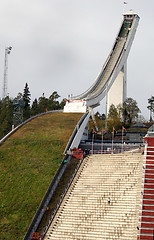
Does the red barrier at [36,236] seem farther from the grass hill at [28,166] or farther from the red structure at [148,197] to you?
the red structure at [148,197]

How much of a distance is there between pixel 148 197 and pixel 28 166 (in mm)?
16625

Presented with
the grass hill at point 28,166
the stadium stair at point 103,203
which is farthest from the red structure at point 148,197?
the grass hill at point 28,166

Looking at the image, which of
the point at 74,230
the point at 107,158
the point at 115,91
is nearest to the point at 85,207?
the point at 74,230

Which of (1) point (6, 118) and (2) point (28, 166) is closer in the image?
(2) point (28, 166)

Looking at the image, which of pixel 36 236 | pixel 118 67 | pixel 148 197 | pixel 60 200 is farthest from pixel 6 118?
pixel 148 197

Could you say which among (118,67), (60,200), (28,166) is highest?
(118,67)

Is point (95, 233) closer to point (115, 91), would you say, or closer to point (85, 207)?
point (85, 207)

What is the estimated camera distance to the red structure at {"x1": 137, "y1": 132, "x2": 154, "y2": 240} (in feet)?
115

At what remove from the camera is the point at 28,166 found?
49.4m

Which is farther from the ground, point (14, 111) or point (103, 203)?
point (14, 111)

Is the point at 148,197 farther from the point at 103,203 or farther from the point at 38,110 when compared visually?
the point at 38,110

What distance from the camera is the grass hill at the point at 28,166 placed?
40.1 metres

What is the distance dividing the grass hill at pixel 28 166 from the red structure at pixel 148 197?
35.4 ft

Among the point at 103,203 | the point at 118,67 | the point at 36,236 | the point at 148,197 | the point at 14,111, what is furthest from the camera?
the point at 118,67
